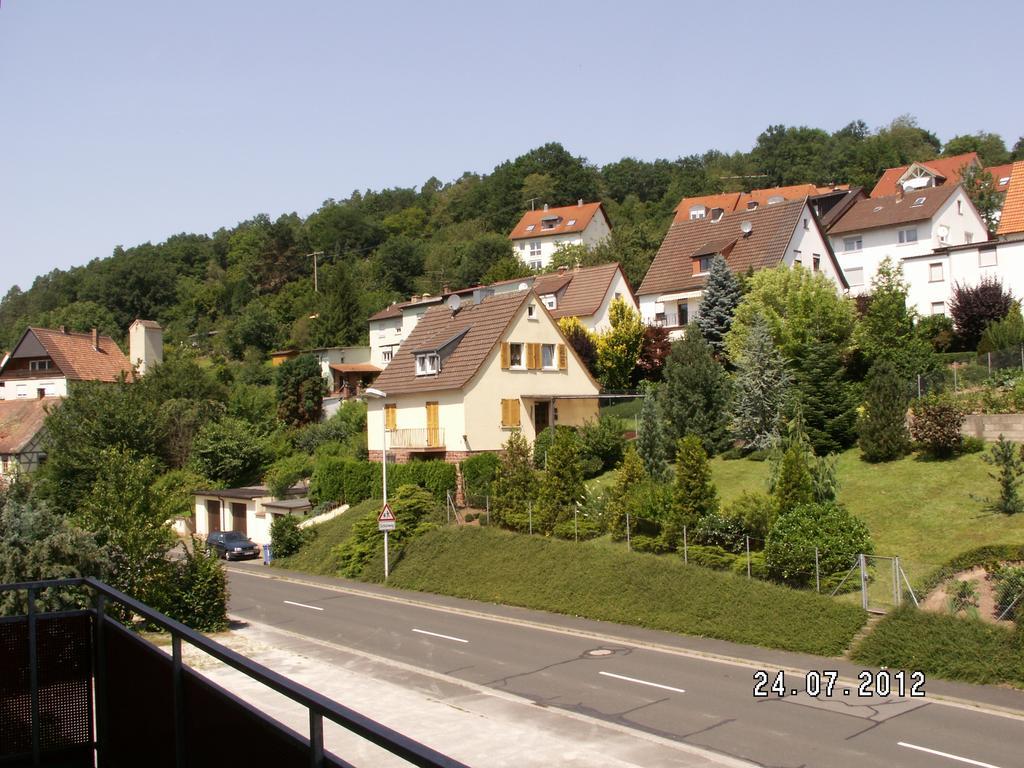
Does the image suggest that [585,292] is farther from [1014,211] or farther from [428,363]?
[1014,211]

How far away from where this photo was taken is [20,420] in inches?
2413

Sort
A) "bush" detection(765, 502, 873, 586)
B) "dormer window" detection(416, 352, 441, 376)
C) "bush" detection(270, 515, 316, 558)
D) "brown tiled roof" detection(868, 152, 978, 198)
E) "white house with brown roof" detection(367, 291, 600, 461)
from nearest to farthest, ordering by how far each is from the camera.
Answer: "bush" detection(765, 502, 873, 586) → "white house with brown roof" detection(367, 291, 600, 461) → "bush" detection(270, 515, 316, 558) → "dormer window" detection(416, 352, 441, 376) → "brown tiled roof" detection(868, 152, 978, 198)

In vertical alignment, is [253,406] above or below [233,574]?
above

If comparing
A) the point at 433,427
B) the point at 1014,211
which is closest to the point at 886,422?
the point at 433,427

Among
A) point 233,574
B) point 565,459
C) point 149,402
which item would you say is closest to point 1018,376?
point 565,459

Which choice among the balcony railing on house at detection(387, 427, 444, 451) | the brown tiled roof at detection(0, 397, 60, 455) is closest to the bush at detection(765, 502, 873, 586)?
the balcony railing on house at detection(387, 427, 444, 451)

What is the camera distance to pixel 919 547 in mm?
23062

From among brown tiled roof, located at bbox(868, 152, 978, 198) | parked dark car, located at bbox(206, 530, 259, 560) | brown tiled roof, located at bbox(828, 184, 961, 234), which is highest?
brown tiled roof, located at bbox(868, 152, 978, 198)

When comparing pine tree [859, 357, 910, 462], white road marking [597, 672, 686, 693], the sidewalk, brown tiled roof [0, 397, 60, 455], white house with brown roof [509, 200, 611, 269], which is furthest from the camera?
white house with brown roof [509, 200, 611, 269]

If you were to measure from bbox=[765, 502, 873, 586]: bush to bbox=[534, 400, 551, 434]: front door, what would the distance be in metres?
19.7

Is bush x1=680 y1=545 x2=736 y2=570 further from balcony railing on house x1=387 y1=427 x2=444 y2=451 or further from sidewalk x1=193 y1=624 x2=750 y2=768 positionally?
balcony railing on house x1=387 y1=427 x2=444 y2=451

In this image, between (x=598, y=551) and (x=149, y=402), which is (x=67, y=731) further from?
(x=149, y=402)

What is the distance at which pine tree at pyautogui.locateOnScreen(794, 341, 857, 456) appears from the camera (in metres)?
32.2

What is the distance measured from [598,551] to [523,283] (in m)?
42.3
